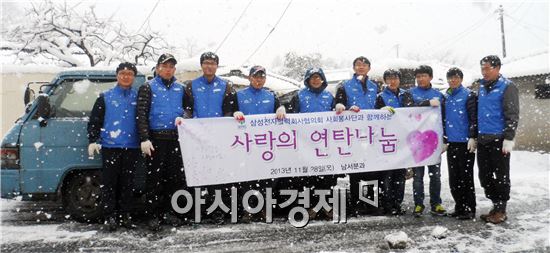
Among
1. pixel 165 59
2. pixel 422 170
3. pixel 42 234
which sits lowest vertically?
pixel 42 234

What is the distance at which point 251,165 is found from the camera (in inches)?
192

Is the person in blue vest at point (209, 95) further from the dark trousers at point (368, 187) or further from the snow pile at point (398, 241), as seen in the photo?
the snow pile at point (398, 241)

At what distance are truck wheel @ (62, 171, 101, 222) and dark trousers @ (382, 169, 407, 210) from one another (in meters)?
3.66

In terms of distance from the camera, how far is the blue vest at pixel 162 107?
453 cm

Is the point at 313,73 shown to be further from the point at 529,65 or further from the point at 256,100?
the point at 529,65

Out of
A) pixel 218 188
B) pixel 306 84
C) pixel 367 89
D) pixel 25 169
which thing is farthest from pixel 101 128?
pixel 367 89

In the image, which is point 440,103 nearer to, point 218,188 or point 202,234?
point 218,188

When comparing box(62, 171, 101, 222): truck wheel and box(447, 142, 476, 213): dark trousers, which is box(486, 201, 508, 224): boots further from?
box(62, 171, 101, 222): truck wheel

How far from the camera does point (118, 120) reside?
14.7 ft

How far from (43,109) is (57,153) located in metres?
0.54

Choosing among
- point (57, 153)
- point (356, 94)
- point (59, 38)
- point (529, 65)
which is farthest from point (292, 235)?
point (59, 38)

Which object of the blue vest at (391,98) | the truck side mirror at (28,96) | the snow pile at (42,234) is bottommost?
the snow pile at (42,234)

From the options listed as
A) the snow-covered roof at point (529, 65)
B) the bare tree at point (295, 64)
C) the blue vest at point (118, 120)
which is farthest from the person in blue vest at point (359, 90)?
the bare tree at point (295, 64)

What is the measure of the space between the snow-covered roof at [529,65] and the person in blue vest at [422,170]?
8470 millimetres
